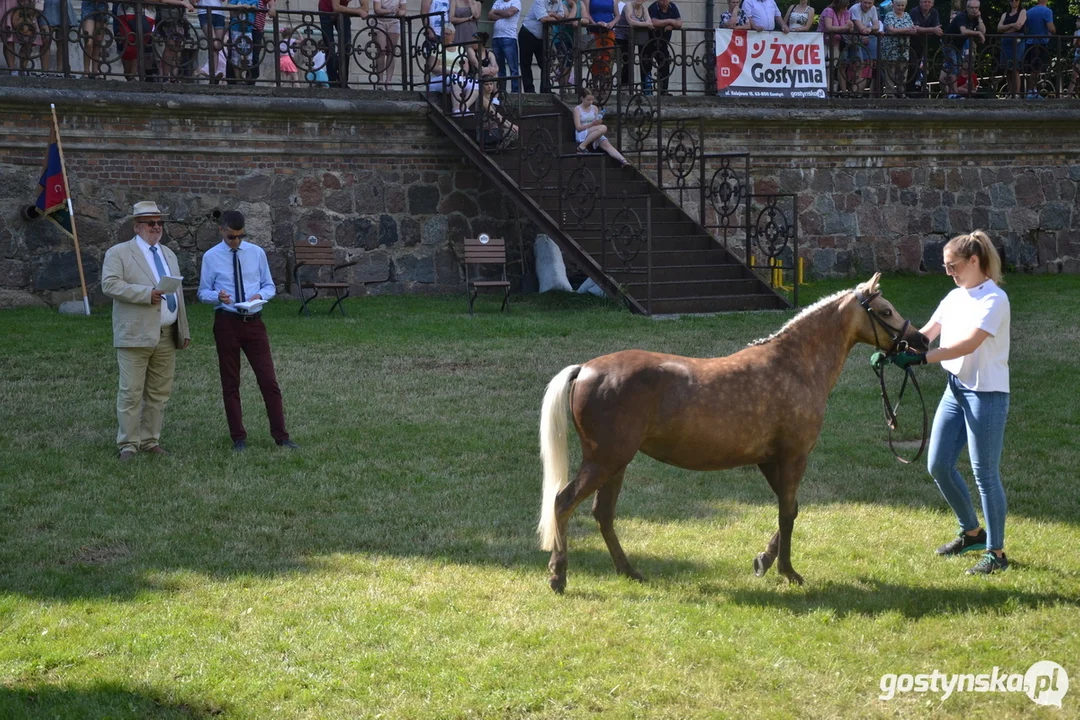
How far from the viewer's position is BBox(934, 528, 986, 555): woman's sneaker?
23.2 ft

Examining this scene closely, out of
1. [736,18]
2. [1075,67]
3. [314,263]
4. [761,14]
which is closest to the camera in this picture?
[314,263]

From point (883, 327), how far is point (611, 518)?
1.81 metres

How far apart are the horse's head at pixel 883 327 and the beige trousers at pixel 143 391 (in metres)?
5.59

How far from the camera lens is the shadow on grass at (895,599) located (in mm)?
6172

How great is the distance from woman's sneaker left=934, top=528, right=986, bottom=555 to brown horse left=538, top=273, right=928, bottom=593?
1105 millimetres

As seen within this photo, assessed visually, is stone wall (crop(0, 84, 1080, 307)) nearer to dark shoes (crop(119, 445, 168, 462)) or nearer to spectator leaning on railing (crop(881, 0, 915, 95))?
spectator leaning on railing (crop(881, 0, 915, 95))

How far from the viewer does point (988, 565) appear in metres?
6.71

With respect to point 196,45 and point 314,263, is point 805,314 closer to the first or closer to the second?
point 314,263

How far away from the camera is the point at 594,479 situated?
635 cm

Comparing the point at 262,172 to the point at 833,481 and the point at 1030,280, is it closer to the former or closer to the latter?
the point at 833,481

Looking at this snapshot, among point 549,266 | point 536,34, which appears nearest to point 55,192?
point 549,266

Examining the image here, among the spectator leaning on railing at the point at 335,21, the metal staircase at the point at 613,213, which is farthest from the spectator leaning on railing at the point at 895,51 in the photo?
the spectator leaning on railing at the point at 335,21

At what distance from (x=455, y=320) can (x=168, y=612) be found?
962cm

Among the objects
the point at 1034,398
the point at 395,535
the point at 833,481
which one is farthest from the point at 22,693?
the point at 1034,398
